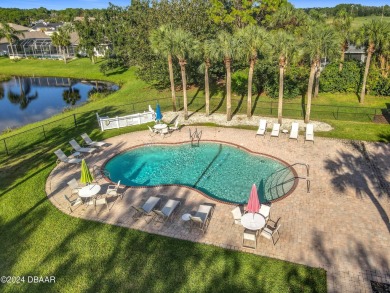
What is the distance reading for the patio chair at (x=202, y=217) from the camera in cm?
1301

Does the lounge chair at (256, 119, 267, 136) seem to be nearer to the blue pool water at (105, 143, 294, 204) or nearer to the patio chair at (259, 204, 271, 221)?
the blue pool water at (105, 143, 294, 204)

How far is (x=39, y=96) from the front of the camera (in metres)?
46.9

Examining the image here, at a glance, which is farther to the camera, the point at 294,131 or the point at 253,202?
the point at 294,131

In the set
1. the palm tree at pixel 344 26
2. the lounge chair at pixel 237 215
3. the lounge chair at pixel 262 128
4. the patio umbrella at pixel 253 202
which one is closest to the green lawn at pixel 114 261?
the lounge chair at pixel 237 215

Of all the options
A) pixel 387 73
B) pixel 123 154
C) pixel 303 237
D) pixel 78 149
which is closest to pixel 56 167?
pixel 78 149

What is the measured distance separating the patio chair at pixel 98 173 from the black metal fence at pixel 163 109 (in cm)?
713

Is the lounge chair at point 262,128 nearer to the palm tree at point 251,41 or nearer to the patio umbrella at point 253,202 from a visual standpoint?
the palm tree at point 251,41

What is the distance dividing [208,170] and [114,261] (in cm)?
903

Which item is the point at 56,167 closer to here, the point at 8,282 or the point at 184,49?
the point at 8,282

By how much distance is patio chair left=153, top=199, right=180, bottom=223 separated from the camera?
13.7 meters

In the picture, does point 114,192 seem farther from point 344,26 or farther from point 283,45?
point 344,26

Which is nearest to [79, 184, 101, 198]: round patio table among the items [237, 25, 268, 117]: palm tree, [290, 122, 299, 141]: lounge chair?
[290, 122, 299, 141]: lounge chair

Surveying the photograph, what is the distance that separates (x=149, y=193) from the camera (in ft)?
53.7

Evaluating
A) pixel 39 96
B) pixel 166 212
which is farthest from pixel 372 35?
pixel 39 96
